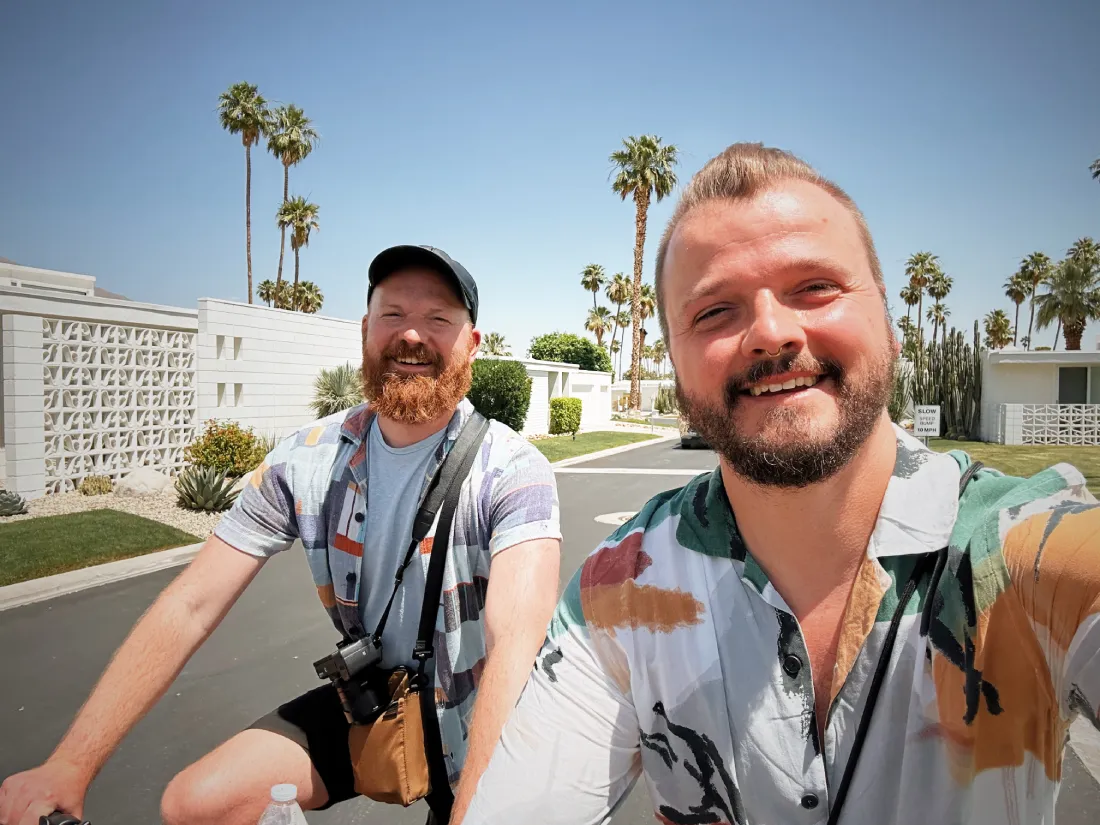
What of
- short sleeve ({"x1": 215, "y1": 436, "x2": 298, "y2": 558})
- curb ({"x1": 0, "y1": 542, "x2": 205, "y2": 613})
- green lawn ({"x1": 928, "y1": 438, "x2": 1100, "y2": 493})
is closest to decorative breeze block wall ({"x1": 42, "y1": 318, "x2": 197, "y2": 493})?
curb ({"x1": 0, "y1": 542, "x2": 205, "y2": 613})

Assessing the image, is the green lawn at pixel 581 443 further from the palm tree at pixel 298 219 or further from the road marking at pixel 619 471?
the palm tree at pixel 298 219

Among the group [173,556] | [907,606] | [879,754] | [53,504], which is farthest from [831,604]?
[53,504]

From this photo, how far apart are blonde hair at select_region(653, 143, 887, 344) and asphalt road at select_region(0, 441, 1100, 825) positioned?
9.79 feet

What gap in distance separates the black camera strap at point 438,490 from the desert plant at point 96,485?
12.6m

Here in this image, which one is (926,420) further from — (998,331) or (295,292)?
(998,331)

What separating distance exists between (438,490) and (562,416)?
2944 cm

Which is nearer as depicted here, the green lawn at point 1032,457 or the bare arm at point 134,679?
the bare arm at point 134,679

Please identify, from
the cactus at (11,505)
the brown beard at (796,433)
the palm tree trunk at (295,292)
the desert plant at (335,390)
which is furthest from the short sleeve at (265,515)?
the palm tree trunk at (295,292)

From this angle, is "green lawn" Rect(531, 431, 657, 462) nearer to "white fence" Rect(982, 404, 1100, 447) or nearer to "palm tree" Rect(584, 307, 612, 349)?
"white fence" Rect(982, 404, 1100, 447)

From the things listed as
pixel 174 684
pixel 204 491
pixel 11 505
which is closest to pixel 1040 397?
pixel 204 491

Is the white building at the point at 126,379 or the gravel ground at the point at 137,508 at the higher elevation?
the white building at the point at 126,379

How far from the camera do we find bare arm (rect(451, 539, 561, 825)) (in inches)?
57.4

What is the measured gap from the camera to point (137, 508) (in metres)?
10.9

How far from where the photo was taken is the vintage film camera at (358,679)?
6.15ft
